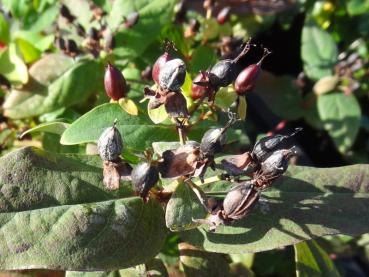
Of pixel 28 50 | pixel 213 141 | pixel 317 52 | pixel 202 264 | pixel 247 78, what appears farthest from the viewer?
pixel 317 52

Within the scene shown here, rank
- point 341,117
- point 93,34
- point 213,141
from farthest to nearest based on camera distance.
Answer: point 341,117, point 93,34, point 213,141

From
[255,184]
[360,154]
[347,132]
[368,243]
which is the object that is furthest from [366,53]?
[255,184]

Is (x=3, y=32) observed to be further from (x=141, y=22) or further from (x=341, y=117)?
(x=341, y=117)

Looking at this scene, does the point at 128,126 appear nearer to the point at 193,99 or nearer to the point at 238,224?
the point at 193,99

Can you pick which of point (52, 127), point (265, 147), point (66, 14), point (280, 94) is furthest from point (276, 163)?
point (280, 94)

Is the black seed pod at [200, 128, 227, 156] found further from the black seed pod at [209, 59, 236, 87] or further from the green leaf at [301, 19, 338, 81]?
the green leaf at [301, 19, 338, 81]

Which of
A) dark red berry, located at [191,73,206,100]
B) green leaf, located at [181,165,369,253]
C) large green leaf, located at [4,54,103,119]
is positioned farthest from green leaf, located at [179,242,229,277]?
large green leaf, located at [4,54,103,119]

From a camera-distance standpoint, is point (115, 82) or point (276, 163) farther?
point (115, 82)

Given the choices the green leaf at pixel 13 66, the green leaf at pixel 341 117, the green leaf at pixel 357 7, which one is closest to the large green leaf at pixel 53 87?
Result: the green leaf at pixel 13 66

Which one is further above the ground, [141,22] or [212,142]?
[141,22]

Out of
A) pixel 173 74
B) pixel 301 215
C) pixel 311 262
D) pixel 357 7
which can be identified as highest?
pixel 357 7
